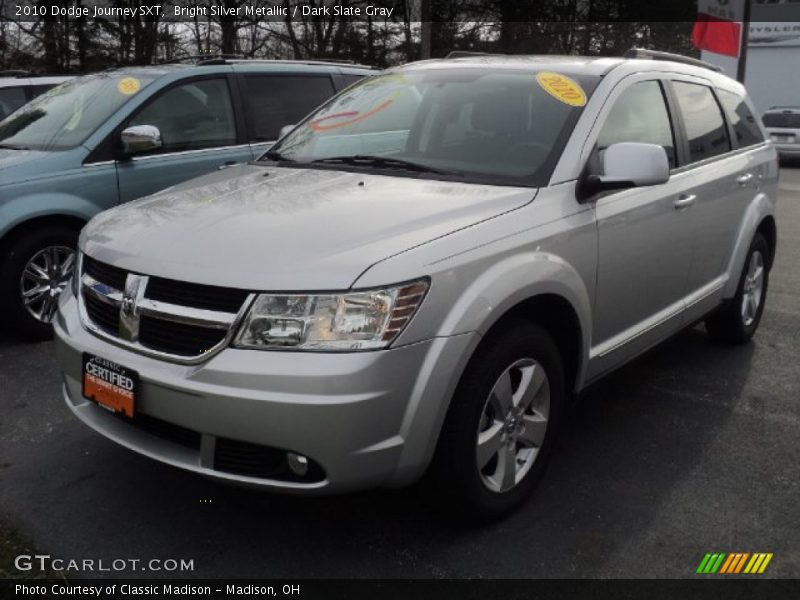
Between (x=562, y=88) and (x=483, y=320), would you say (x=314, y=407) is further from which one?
(x=562, y=88)

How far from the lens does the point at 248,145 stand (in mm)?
6012

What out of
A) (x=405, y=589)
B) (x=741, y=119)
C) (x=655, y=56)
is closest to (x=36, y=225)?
(x=405, y=589)

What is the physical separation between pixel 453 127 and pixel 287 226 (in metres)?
1.21

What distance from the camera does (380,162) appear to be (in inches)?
140

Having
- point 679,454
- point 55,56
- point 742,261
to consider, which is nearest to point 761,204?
point 742,261

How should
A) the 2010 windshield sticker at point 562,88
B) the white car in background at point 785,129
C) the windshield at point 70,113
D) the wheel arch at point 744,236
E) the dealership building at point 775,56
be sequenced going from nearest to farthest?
the 2010 windshield sticker at point 562,88, the wheel arch at point 744,236, the windshield at point 70,113, the white car in background at point 785,129, the dealership building at point 775,56

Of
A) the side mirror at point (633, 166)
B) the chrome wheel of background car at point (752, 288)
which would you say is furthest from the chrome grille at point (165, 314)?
the chrome wheel of background car at point (752, 288)

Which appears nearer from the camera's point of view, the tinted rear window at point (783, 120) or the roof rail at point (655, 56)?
the roof rail at point (655, 56)

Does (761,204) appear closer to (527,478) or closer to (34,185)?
(527,478)

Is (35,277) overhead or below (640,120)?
below

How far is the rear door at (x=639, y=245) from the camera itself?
3395 mm

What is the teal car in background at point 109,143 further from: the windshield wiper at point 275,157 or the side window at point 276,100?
the windshield wiper at point 275,157

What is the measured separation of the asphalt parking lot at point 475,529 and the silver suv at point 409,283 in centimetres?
23

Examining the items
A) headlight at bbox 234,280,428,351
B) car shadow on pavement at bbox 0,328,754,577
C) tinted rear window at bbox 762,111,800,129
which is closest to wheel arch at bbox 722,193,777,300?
car shadow on pavement at bbox 0,328,754,577
